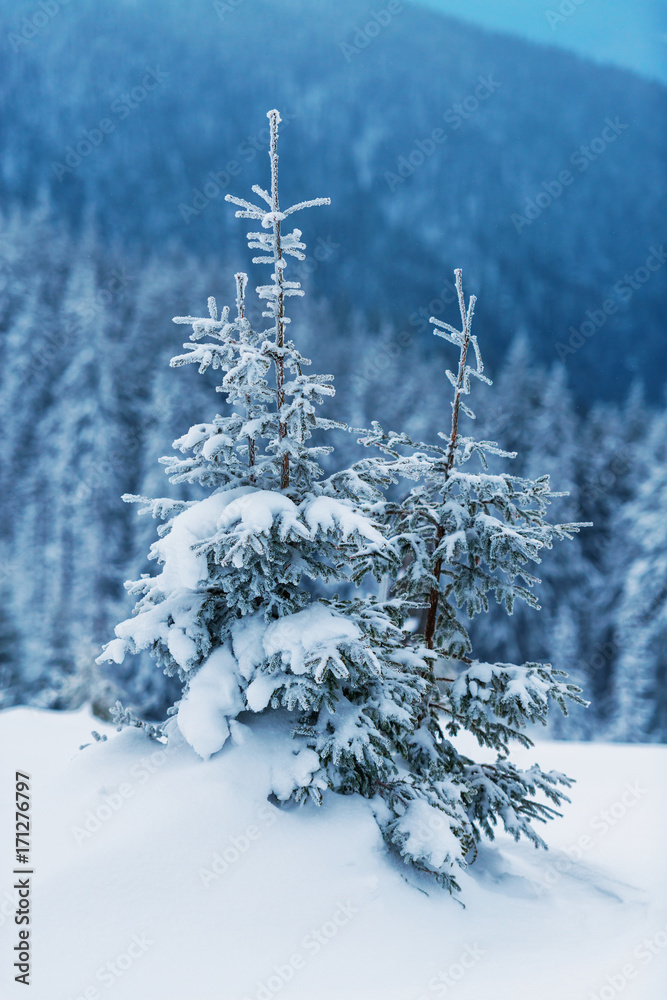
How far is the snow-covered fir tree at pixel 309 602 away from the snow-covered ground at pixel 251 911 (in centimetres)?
31

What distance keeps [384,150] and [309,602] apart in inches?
1938

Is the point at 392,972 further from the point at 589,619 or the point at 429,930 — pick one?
the point at 589,619

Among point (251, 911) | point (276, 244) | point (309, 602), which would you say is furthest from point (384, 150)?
point (251, 911)

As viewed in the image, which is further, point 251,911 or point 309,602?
point 309,602

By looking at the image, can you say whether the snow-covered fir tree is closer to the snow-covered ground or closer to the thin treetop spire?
the thin treetop spire

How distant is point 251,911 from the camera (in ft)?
13.7

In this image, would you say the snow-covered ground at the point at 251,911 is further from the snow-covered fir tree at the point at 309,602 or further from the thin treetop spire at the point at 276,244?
the thin treetop spire at the point at 276,244

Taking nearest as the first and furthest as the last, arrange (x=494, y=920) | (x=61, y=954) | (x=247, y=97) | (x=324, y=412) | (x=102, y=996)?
(x=102, y=996), (x=61, y=954), (x=494, y=920), (x=324, y=412), (x=247, y=97)

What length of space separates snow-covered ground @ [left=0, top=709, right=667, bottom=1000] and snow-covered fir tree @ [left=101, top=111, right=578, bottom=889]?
31 cm

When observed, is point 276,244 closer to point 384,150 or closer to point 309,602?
point 309,602

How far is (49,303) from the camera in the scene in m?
26.4

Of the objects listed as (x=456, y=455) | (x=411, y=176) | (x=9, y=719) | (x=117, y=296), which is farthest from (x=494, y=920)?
(x=411, y=176)

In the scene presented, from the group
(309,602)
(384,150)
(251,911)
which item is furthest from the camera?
(384,150)

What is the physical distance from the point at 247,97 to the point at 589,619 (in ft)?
164
